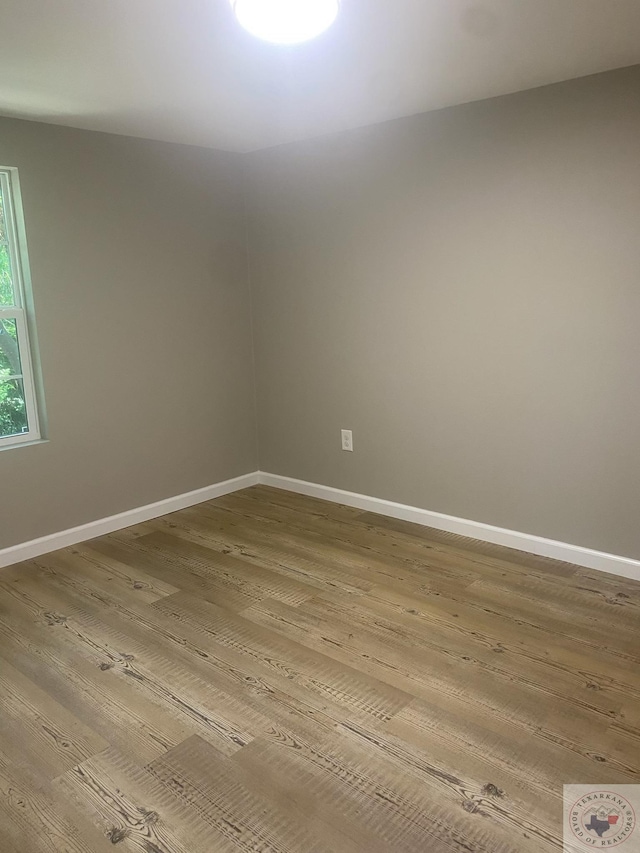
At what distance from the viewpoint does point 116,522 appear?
358 centimetres

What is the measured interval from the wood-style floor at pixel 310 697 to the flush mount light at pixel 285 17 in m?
2.04

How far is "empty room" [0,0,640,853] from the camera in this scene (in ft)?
5.92

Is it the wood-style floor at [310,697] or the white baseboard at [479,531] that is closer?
the wood-style floor at [310,697]

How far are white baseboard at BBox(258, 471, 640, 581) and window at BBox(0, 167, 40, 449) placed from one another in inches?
63.2

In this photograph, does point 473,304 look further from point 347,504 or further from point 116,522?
point 116,522

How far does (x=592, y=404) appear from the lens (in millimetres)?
2799

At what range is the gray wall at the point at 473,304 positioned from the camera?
269 centimetres

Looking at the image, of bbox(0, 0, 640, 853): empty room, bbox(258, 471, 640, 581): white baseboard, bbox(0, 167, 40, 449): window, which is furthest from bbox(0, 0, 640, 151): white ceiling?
bbox(258, 471, 640, 581): white baseboard

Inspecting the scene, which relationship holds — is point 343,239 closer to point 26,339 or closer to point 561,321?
point 561,321

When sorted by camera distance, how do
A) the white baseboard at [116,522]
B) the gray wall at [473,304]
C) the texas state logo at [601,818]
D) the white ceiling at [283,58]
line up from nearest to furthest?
1. the texas state logo at [601,818]
2. the white ceiling at [283,58]
3. the gray wall at [473,304]
4. the white baseboard at [116,522]

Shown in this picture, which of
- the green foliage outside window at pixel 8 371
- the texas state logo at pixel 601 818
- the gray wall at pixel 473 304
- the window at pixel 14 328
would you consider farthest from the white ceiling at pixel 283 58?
the texas state logo at pixel 601 818

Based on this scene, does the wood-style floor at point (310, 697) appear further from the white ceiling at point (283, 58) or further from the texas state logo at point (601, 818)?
the white ceiling at point (283, 58)

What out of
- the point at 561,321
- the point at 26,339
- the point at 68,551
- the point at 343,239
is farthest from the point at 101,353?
the point at 561,321

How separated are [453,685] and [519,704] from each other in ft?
0.71
